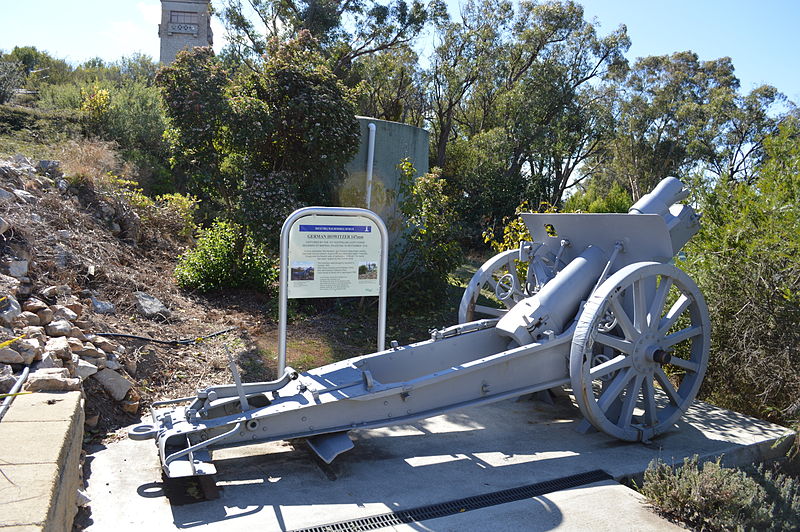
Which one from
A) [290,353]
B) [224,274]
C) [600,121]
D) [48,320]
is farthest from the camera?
[600,121]

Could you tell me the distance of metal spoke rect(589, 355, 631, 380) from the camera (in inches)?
172

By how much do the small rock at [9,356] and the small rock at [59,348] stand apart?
0.86ft

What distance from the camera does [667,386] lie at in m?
4.86

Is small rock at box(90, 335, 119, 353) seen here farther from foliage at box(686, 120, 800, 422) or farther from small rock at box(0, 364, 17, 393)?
foliage at box(686, 120, 800, 422)

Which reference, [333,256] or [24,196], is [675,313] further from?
[24,196]

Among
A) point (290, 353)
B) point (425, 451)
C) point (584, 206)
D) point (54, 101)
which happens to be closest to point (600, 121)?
point (584, 206)

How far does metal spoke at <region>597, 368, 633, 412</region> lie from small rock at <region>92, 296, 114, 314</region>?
14.6 ft

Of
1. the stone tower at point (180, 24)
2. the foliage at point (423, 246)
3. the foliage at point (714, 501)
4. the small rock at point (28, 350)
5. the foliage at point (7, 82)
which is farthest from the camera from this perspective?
the stone tower at point (180, 24)

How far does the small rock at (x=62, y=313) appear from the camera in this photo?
4.96 m

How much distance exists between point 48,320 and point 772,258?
5.75 meters

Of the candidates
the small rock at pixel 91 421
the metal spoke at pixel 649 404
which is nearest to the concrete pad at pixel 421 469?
the metal spoke at pixel 649 404

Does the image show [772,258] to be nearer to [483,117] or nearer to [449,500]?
[449,500]

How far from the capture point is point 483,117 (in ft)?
74.4

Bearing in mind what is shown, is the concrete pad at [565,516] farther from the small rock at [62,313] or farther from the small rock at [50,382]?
the small rock at [62,313]
